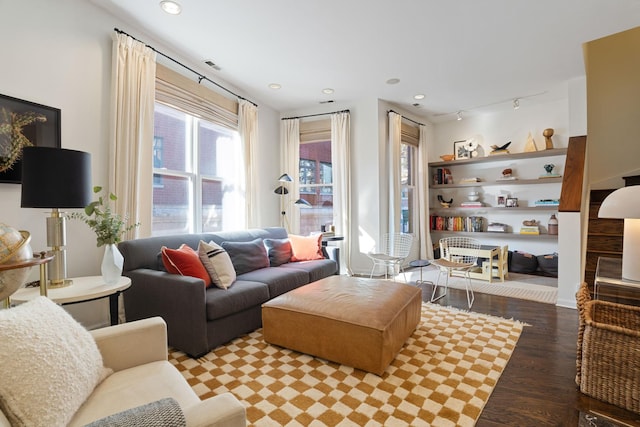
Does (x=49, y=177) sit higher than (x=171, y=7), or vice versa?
(x=171, y=7)

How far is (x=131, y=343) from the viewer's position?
4.31ft

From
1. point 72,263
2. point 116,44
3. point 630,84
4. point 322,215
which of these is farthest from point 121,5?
point 630,84

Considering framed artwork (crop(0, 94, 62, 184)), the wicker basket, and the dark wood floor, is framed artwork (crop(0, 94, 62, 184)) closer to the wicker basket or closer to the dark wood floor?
the dark wood floor

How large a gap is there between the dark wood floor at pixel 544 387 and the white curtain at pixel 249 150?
329 cm

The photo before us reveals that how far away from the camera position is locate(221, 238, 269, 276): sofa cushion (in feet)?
10.1

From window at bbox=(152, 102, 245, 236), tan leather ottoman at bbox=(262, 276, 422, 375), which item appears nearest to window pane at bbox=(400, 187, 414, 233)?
window at bbox=(152, 102, 245, 236)

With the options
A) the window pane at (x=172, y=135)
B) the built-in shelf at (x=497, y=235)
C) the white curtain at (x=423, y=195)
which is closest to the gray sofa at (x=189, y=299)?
the window pane at (x=172, y=135)

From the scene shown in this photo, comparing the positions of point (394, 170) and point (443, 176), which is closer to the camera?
point (394, 170)

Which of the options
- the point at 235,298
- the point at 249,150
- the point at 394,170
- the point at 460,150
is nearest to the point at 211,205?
the point at 249,150

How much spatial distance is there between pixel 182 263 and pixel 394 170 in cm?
342

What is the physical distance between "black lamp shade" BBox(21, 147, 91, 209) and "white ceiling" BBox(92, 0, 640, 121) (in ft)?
4.97

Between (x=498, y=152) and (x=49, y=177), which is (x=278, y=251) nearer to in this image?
(x=49, y=177)

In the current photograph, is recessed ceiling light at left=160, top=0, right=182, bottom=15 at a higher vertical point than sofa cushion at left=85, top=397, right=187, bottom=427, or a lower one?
higher

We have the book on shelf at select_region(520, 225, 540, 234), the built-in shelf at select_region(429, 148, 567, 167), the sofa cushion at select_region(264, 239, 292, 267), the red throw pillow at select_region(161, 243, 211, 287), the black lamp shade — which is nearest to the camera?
the black lamp shade
